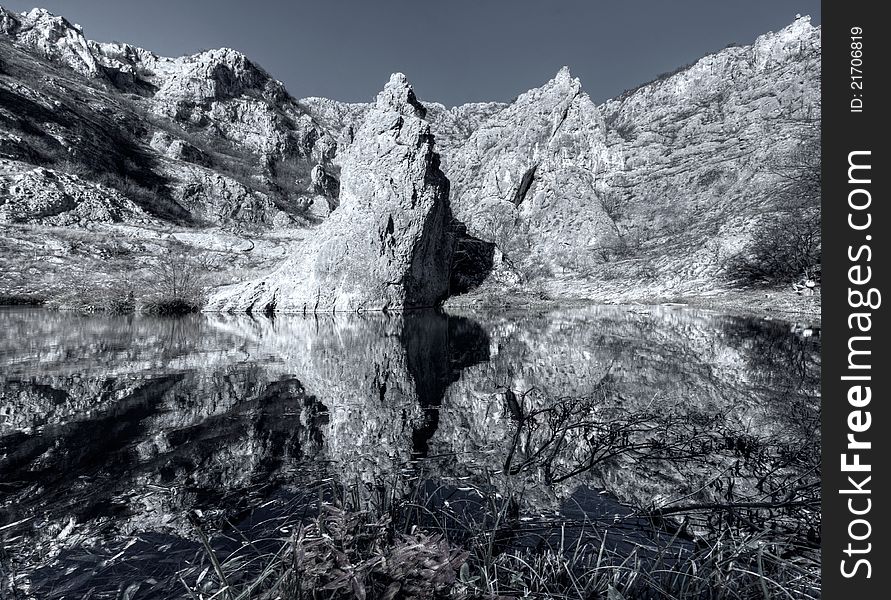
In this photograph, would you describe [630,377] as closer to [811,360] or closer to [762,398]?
[762,398]

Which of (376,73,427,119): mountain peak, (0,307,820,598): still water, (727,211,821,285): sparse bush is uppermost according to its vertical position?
(376,73,427,119): mountain peak

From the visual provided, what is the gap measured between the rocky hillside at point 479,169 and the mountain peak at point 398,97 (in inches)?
47.1

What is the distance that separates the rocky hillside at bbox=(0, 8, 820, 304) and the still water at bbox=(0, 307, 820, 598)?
1531 cm

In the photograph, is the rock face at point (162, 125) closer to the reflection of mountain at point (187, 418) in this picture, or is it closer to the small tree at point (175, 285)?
the small tree at point (175, 285)

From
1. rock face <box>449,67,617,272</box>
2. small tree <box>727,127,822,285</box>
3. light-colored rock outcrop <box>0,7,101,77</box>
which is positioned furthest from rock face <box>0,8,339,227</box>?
small tree <box>727,127,822,285</box>

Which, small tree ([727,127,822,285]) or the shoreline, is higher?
small tree ([727,127,822,285])

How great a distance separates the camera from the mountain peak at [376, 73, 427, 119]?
2283 centimetres

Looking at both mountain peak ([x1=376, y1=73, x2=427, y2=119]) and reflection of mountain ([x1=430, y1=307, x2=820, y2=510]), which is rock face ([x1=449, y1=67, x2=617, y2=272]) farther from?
reflection of mountain ([x1=430, y1=307, x2=820, y2=510])

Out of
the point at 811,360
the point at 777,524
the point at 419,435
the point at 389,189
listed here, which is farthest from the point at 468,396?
the point at 389,189

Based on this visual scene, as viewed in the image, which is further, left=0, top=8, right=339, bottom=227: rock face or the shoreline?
left=0, top=8, right=339, bottom=227: rock face

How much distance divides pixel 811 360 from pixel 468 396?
19.5 ft

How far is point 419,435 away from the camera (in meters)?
3.53

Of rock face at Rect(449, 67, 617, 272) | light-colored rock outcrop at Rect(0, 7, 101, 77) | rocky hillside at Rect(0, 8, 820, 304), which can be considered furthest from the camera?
light-colored rock outcrop at Rect(0, 7, 101, 77)

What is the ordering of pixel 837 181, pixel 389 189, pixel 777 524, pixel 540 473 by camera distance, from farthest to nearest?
pixel 389 189 < pixel 540 473 < pixel 837 181 < pixel 777 524
